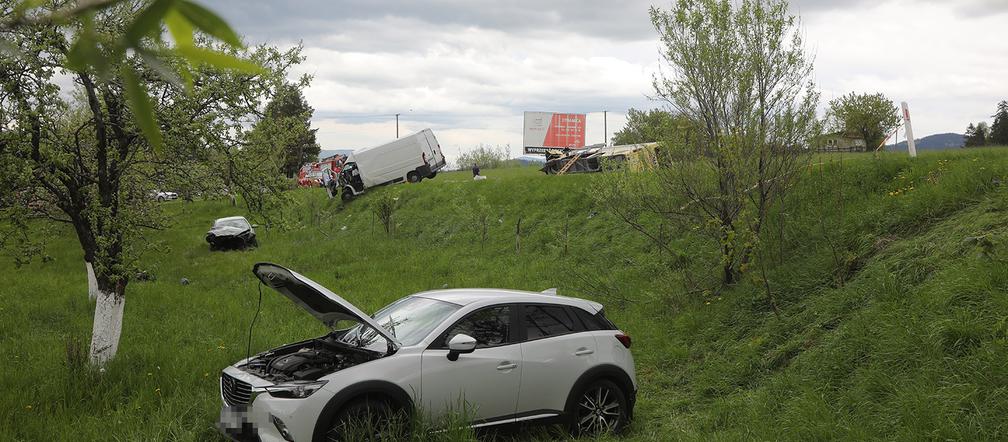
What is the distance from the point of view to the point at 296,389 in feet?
18.9

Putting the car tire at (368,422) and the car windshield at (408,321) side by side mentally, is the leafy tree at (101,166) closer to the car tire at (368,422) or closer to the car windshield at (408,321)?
the car windshield at (408,321)

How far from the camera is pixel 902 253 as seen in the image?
31.1 feet

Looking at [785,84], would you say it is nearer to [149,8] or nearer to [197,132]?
[197,132]

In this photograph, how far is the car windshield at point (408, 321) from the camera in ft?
22.1

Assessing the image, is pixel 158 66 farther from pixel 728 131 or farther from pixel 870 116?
pixel 870 116

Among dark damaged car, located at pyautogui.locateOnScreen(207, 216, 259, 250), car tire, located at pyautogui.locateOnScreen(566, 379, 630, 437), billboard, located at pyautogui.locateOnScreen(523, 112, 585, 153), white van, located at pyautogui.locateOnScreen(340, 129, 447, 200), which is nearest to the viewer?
car tire, located at pyautogui.locateOnScreen(566, 379, 630, 437)

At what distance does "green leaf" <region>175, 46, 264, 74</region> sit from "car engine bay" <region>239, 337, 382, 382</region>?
17.5ft

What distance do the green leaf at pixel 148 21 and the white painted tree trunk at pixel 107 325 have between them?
1040 centimetres

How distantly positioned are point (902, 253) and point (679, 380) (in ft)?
11.0

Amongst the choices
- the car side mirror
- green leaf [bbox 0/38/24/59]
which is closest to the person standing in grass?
the car side mirror

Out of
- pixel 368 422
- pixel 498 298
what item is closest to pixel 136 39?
pixel 368 422

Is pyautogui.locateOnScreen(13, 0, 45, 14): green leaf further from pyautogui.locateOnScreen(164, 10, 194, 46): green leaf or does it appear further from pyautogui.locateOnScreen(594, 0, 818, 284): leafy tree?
pyautogui.locateOnScreen(594, 0, 818, 284): leafy tree

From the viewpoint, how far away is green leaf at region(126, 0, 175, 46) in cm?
88

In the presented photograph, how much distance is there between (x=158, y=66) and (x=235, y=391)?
5964 mm
